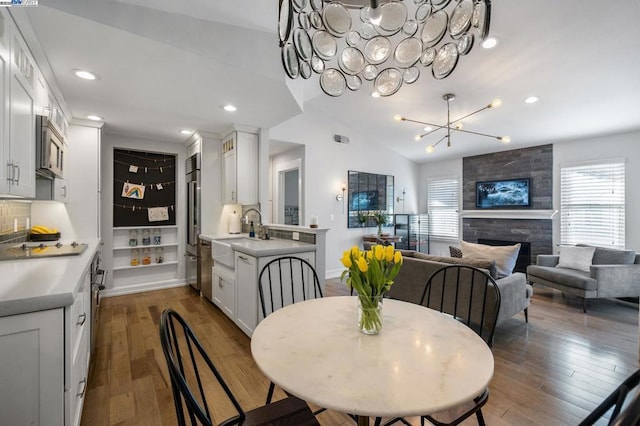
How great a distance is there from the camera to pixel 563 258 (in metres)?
4.45

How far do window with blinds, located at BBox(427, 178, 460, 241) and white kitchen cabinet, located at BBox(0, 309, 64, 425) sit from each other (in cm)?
717

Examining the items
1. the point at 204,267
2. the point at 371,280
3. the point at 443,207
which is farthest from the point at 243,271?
the point at 443,207

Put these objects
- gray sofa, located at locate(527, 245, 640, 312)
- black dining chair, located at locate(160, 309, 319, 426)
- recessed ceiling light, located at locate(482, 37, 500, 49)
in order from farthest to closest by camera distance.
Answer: gray sofa, located at locate(527, 245, 640, 312), recessed ceiling light, located at locate(482, 37, 500, 49), black dining chair, located at locate(160, 309, 319, 426)

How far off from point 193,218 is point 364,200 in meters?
3.55

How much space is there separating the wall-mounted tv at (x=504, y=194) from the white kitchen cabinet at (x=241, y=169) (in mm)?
5103

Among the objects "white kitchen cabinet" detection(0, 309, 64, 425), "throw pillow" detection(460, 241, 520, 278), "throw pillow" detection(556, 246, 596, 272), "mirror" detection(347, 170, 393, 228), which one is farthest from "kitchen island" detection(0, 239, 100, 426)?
"throw pillow" detection(556, 246, 596, 272)

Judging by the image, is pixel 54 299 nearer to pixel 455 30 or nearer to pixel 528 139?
pixel 455 30

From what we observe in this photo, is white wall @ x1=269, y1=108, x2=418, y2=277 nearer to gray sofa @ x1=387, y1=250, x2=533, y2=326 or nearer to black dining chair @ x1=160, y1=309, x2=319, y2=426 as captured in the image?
gray sofa @ x1=387, y1=250, x2=533, y2=326

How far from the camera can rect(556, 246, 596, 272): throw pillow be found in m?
4.19

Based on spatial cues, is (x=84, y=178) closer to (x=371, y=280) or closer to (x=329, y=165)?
(x=329, y=165)

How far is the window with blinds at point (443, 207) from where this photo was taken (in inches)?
274

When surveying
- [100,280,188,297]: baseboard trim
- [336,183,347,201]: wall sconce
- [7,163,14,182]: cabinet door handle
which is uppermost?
[336,183,347,201]: wall sconce

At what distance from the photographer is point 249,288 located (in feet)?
9.27

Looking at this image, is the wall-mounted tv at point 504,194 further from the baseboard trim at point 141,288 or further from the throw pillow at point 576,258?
the baseboard trim at point 141,288
